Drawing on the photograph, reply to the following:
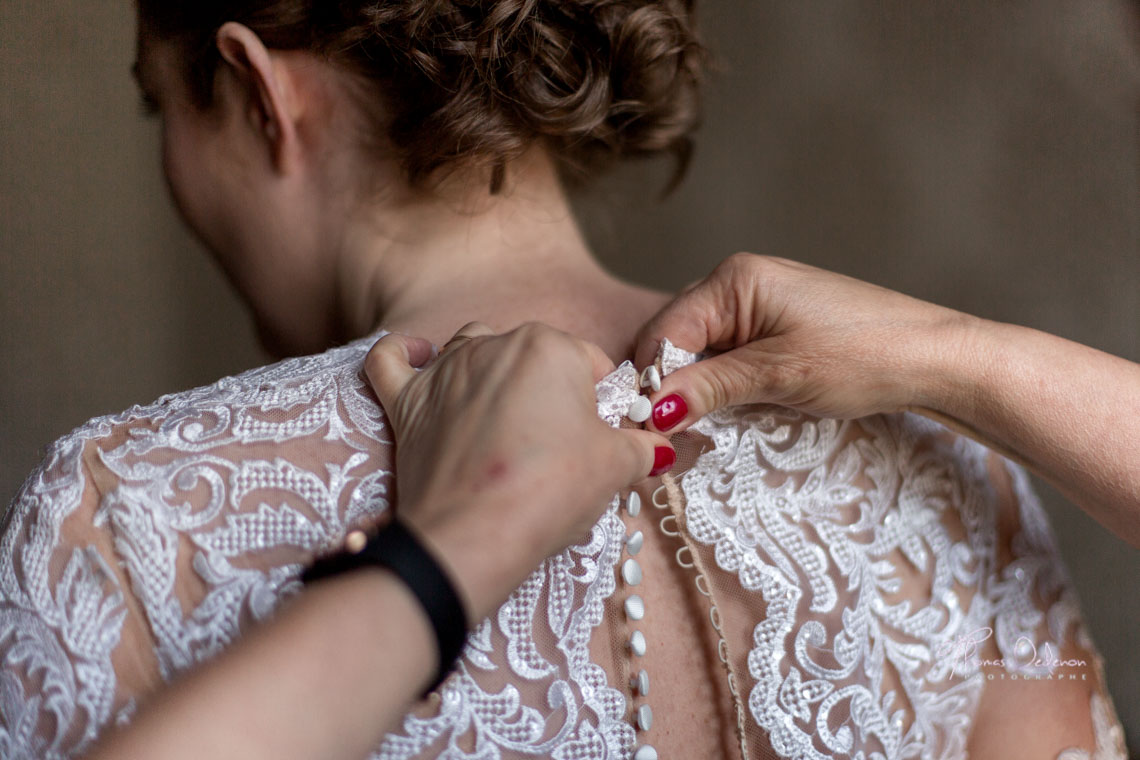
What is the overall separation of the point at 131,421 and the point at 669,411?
19.5 inches

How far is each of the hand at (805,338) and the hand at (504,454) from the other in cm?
17

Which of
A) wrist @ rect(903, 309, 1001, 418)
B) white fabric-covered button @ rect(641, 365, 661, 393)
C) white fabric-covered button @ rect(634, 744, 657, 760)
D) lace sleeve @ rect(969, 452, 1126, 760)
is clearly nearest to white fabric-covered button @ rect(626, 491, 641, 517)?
white fabric-covered button @ rect(641, 365, 661, 393)

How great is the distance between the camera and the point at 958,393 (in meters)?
0.93

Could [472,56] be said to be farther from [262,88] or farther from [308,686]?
[308,686]

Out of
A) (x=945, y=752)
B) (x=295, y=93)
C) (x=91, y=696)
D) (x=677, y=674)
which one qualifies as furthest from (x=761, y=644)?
(x=295, y=93)

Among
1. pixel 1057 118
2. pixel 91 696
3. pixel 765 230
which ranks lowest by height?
pixel 91 696

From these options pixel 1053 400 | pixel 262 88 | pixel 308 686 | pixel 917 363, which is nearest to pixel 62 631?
pixel 308 686

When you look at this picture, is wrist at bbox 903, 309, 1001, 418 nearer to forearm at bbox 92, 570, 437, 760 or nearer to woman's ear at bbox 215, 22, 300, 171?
forearm at bbox 92, 570, 437, 760

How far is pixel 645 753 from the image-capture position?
0.77 meters

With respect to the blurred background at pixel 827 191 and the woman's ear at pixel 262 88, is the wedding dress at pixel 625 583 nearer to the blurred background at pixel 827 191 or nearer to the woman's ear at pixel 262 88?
the woman's ear at pixel 262 88

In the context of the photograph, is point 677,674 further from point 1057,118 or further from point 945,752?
point 1057,118

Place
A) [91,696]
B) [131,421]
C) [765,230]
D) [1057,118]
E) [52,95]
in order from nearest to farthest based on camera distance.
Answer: [91,696], [131,421], [52,95], [1057,118], [765,230]

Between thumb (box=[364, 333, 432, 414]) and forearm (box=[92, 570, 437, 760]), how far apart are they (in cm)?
21

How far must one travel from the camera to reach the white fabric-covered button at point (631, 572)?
2.60 feet
